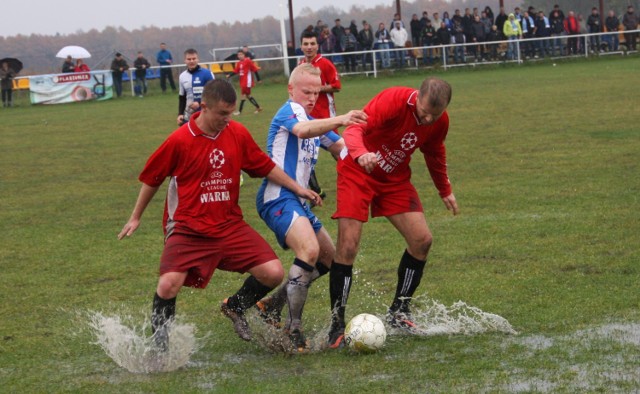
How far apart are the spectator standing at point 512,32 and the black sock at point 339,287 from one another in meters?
30.2

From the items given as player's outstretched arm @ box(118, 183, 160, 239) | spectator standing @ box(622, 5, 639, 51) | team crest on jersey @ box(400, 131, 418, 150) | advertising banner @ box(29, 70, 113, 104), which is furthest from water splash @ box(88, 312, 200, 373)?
spectator standing @ box(622, 5, 639, 51)

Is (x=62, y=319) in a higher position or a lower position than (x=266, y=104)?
lower

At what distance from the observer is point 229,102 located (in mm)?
5445

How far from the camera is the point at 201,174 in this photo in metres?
5.55

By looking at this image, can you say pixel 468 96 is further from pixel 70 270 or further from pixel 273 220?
pixel 273 220

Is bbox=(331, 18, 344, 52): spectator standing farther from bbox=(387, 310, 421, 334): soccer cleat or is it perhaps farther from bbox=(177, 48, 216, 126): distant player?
bbox=(387, 310, 421, 334): soccer cleat

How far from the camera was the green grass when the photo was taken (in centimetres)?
518

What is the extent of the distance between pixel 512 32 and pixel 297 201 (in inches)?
1216

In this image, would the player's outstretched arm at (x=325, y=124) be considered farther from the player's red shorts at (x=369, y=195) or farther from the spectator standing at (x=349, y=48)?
the spectator standing at (x=349, y=48)

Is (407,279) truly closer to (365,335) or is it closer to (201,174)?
(365,335)

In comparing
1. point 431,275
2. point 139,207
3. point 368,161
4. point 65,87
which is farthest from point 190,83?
point 65,87

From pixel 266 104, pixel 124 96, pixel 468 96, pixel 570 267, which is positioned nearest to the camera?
pixel 570 267

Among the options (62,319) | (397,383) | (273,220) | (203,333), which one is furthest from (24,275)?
(397,383)

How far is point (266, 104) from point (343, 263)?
21169 millimetres
